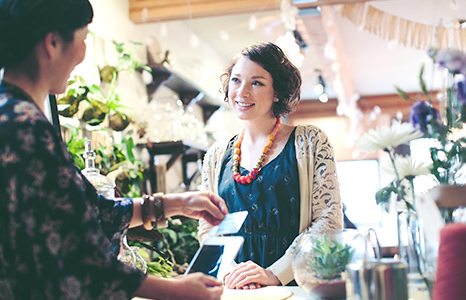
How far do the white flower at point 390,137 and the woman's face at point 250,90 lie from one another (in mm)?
875

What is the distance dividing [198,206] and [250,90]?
2.70 ft

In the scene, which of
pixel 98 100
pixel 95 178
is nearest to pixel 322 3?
pixel 98 100

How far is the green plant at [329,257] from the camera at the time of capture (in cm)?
99

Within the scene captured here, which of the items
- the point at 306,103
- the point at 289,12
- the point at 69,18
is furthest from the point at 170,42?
the point at 306,103

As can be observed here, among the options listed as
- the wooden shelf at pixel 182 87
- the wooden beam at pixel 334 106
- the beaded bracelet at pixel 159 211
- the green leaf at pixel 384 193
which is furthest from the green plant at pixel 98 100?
the wooden beam at pixel 334 106

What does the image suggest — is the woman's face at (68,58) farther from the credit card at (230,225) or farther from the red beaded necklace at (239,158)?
the red beaded necklace at (239,158)

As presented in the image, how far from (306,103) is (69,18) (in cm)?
923

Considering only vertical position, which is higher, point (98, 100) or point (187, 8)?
point (187, 8)

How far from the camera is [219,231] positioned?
945 mm

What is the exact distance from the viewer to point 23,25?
2.67ft

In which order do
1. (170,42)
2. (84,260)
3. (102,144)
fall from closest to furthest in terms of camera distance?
(84,260)
(102,144)
(170,42)

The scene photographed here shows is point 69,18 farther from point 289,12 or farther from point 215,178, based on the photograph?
point 289,12

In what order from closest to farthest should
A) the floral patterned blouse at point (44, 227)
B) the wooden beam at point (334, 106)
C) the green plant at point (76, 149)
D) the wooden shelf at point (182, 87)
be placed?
the floral patterned blouse at point (44, 227) < the green plant at point (76, 149) < the wooden shelf at point (182, 87) < the wooden beam at point (334, 106)

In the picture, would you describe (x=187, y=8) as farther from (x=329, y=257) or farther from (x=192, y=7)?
(x=329, y=257)
